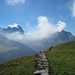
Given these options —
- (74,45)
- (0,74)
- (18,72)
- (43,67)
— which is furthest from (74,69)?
(74,45)

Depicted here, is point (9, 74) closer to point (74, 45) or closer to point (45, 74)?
point (45, 74)

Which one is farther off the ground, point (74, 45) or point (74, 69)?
point (74, 45)

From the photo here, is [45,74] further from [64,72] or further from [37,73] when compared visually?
[64,72]

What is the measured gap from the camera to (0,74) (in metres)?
40.2

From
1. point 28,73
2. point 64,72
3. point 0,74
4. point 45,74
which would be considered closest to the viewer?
point 45,74

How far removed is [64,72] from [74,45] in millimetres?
48676

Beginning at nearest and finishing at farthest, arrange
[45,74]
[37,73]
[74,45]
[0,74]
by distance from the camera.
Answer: [45,74], [37,73], [0,74], [74,45]

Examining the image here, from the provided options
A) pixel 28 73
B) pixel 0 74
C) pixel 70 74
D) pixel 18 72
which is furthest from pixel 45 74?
A: pixel 0 74

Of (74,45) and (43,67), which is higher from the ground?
(74,45)

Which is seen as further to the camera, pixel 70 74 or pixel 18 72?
pixel 18 72

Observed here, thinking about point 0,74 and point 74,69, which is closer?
point 74,69

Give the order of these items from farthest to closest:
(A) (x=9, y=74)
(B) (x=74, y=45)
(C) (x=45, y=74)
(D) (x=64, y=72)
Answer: (B) (x=74, y=45)
(A) (x=9, y=74)
(D) (x=64, y=72)
(C) (x=45, y=74)

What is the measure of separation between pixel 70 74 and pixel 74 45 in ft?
164

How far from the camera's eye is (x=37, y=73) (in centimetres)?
2831
